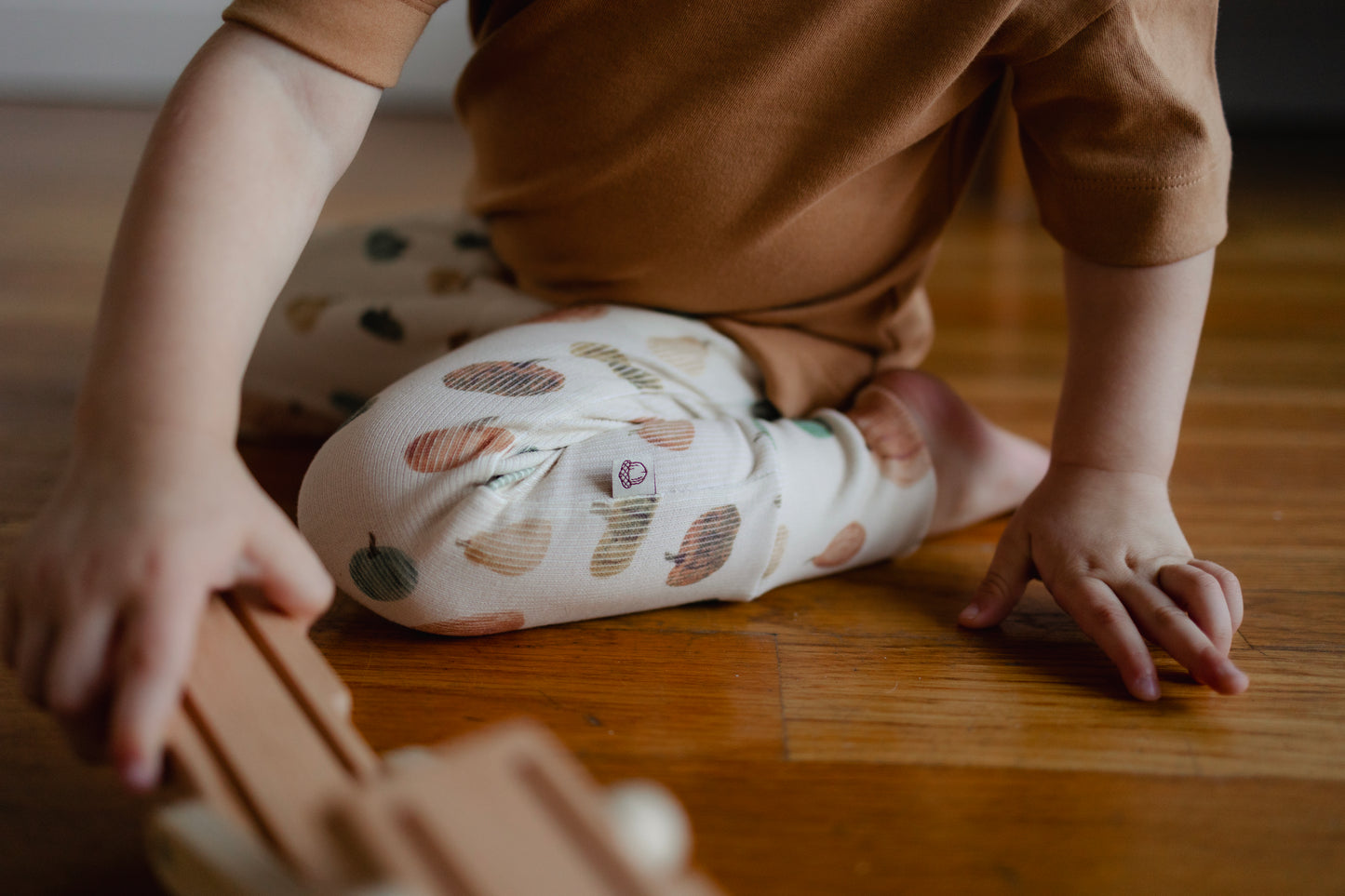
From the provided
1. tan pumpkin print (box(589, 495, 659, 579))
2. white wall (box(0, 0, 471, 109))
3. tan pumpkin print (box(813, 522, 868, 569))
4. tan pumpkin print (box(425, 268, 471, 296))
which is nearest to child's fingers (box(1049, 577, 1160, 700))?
tan pumpkin print (box(813, 522, 868, 569))

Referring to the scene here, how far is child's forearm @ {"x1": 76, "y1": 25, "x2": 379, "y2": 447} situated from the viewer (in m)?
0.37

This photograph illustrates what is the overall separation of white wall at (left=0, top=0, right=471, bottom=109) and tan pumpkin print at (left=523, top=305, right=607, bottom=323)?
189 cm

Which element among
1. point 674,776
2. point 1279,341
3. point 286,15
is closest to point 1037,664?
point 674,776

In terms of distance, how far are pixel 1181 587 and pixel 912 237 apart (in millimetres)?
284

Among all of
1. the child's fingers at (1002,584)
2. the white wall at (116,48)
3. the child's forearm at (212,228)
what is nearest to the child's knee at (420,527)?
the child's forearm at (212,228)

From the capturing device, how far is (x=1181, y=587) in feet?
1.69

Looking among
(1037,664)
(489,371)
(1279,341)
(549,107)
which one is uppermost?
(549,107)

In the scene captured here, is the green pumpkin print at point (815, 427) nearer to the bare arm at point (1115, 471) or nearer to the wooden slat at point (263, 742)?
the bare arm at point (1115, 471)

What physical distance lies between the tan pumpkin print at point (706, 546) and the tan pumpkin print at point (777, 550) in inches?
0.9

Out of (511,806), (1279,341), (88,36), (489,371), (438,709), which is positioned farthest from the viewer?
(88,36)

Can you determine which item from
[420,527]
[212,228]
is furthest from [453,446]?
[212,228]

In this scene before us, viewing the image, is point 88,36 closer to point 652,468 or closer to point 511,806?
point 652,468

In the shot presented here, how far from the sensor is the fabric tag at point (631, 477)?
53 cm

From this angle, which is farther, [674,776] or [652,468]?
[652,468]
